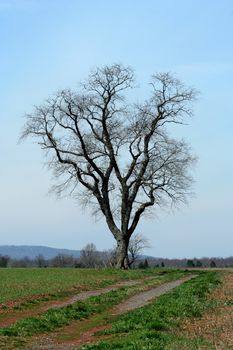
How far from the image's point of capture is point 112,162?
45.6 m

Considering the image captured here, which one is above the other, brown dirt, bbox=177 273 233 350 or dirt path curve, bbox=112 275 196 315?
dirt path curve, bbox=112 275 196 315

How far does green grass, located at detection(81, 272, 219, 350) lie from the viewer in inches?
418

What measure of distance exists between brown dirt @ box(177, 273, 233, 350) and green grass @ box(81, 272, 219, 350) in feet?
0.91

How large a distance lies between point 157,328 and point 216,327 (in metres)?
1.38

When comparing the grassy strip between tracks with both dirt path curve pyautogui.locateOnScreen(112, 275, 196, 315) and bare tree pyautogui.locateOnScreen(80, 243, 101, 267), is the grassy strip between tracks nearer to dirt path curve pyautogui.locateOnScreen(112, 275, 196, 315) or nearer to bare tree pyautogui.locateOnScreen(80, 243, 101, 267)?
dirt path curve pyautogui.locateOnScreen(112, 275, 196, 315)

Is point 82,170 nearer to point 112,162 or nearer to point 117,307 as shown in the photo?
point 112,162

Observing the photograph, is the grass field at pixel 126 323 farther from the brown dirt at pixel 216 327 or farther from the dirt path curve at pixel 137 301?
the dirt path curve at pixel 137 301

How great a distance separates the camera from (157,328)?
515 inches

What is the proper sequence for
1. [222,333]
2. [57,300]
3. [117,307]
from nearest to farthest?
[222,333]
[117,307]
[57,300]

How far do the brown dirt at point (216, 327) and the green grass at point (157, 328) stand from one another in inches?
11.0

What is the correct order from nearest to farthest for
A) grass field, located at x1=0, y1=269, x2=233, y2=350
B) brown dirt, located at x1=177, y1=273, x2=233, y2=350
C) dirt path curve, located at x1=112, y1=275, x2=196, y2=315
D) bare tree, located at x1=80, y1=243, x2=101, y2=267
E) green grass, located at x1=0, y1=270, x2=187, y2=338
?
brown dirt, located at x1=177, y1=273, x2=233, y2=350, grass field, located at x1=0, y1=269, x2=233, y2=350, green grass, located at x1=0, y1=270, x2=187, y2=338, dirt path curve, located at x1=112, y1=275, x2=196, y2=315, bare tree, located at x1=80, y1=243, x2=101, y2=267

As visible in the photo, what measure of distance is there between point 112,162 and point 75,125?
429 centimetres

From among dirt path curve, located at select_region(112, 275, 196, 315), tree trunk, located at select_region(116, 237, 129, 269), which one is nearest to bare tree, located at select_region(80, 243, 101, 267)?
tree trunk, located at select_region(116, 237, 129, 269)

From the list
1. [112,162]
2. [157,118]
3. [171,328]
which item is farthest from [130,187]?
[171,328]
